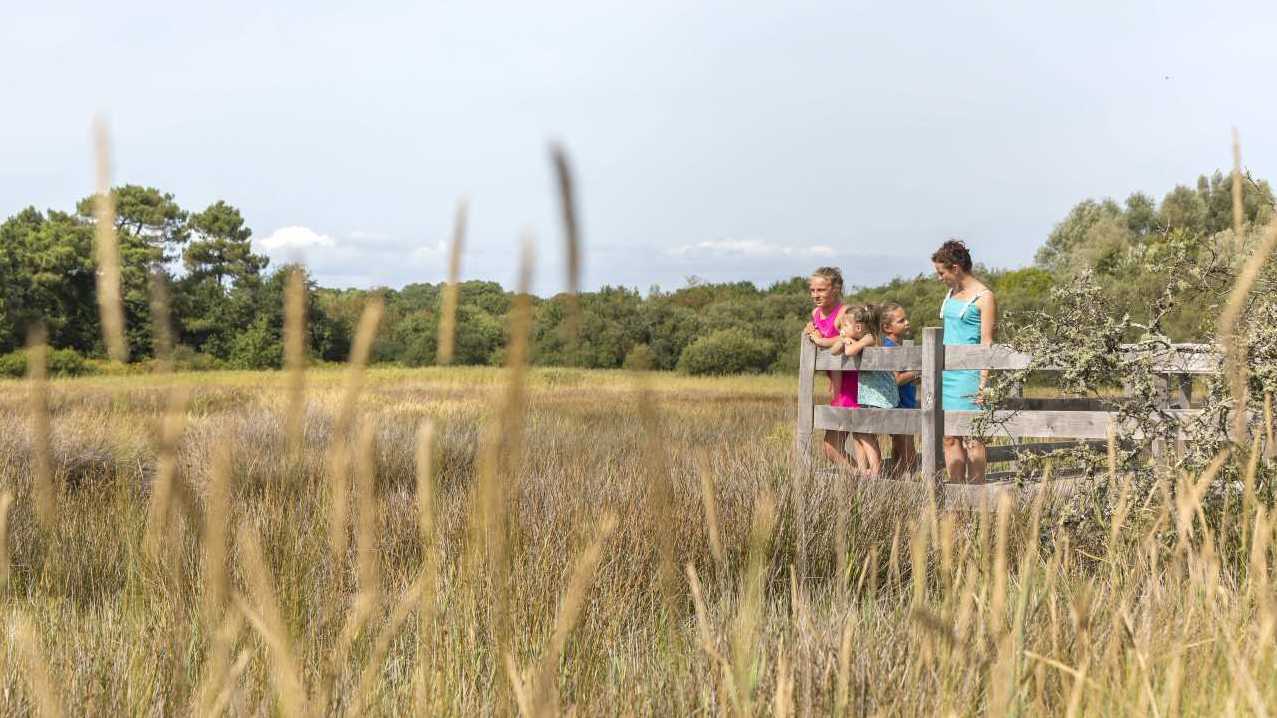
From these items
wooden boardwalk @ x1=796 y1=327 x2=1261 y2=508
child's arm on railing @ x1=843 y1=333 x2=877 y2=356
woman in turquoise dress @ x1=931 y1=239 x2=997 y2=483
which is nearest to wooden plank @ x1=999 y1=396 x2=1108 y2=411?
wooden boardwalk @ x1=796 y1=327 x2=1261 y2=508

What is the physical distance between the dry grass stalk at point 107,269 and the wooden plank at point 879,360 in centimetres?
621

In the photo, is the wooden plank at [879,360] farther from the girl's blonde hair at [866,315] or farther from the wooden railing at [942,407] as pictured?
the girl's blonde hair at [866,315]

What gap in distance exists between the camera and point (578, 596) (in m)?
0.84

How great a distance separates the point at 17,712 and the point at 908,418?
18.6 ft

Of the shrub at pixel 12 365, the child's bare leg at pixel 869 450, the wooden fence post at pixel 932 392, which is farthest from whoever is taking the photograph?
the shrub at pixel 12 365

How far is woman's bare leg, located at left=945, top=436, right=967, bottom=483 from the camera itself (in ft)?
22.1

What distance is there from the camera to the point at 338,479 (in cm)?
91

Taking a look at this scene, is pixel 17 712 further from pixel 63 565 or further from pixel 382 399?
pixel 382 399

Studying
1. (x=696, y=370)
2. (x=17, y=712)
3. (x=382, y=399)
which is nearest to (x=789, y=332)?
(x=696, y=370)

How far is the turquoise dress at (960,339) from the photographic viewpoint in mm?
6594

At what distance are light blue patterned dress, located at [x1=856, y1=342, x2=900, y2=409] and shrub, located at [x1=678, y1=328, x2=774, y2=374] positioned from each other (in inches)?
940

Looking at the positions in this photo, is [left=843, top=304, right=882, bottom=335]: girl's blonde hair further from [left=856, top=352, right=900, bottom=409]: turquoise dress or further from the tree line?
the tree line

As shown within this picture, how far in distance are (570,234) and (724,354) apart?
31353 mm

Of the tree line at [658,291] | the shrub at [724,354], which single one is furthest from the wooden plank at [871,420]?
the shrub at [724,354]
